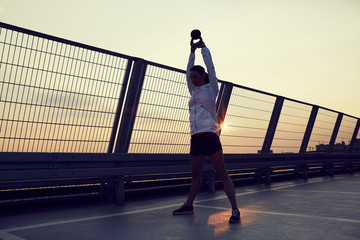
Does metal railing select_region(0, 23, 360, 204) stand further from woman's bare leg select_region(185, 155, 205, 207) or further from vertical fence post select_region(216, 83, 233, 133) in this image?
woman's bare leg select_region(185, 155, 205, 207)

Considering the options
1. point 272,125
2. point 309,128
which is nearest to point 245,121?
point 272,125

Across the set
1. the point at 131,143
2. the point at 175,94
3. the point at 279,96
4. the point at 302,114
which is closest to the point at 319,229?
the point at 131,143

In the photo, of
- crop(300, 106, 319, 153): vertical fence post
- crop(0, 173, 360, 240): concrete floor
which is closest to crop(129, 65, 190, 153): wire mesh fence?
crop(0, 173, 360, 240): concrete floor

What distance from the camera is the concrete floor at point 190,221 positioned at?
10.6 feet

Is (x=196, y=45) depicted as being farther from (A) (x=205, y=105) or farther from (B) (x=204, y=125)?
(B) (x=204, y=125)

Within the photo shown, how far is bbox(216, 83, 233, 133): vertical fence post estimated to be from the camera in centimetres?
777

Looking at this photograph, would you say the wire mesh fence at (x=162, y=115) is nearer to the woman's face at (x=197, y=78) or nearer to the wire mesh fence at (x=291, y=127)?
the woman's face at (x=197, y=78)

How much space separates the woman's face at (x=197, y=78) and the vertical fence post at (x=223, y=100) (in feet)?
11.1

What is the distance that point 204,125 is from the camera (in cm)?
423

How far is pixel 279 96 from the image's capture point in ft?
31.7

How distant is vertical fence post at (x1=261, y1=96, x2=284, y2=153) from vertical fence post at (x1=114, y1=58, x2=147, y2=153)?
4.31m

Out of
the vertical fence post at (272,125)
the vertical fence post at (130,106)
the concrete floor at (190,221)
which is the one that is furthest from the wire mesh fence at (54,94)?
the vertical fence post at (272,125)

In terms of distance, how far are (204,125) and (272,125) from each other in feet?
18.1

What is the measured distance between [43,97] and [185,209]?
8.30ft
